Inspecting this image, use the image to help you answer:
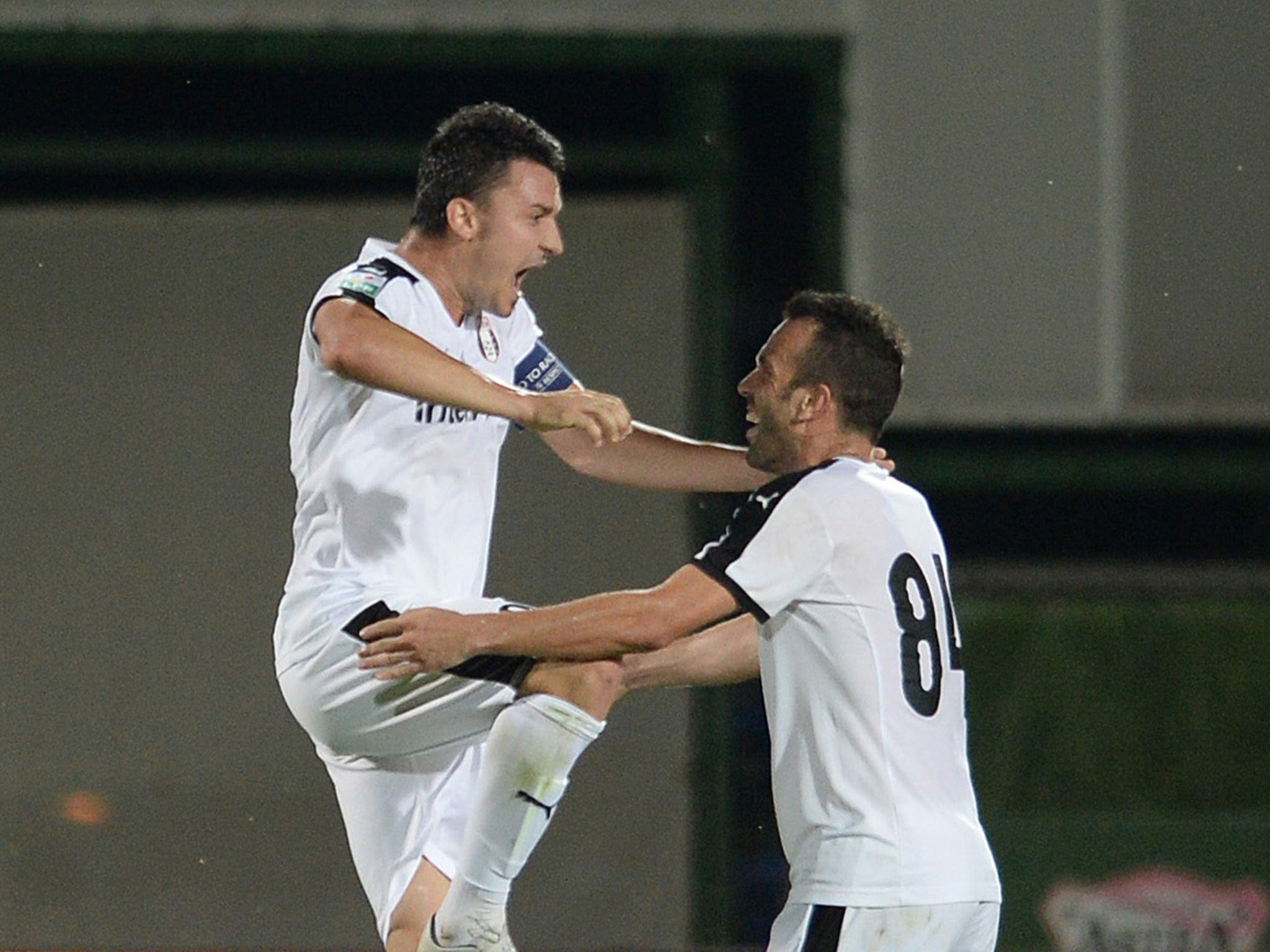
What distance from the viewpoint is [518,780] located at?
3568 mm

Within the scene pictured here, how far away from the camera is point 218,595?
8.51m

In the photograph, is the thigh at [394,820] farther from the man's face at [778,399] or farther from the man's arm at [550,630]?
the man's face at [778,399]

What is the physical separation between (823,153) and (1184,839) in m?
2.74

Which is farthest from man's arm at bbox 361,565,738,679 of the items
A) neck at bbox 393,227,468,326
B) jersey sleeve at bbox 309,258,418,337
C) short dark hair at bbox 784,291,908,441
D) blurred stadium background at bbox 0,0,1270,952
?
blurred stadium background at bbox 0,0,1270,952

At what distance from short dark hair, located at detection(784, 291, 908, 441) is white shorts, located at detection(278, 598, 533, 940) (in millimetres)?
638

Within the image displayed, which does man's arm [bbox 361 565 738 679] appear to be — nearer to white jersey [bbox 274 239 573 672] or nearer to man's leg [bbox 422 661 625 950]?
man's leg [bbox 422 661 625 950]

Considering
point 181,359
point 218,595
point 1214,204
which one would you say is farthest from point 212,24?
point 1214,204

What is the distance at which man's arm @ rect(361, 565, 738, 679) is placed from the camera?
3.38m

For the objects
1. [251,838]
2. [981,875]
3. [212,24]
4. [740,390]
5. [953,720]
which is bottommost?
[251,838]

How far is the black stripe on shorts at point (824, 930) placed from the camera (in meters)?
3.27

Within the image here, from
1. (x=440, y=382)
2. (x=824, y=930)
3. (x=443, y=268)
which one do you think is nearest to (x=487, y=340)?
(x=443, y=268)

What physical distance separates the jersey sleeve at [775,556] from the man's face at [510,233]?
76 cm

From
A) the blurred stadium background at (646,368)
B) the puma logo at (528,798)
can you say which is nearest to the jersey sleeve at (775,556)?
the puma logo at (528,798)

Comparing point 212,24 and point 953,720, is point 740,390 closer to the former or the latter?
point 953,720
